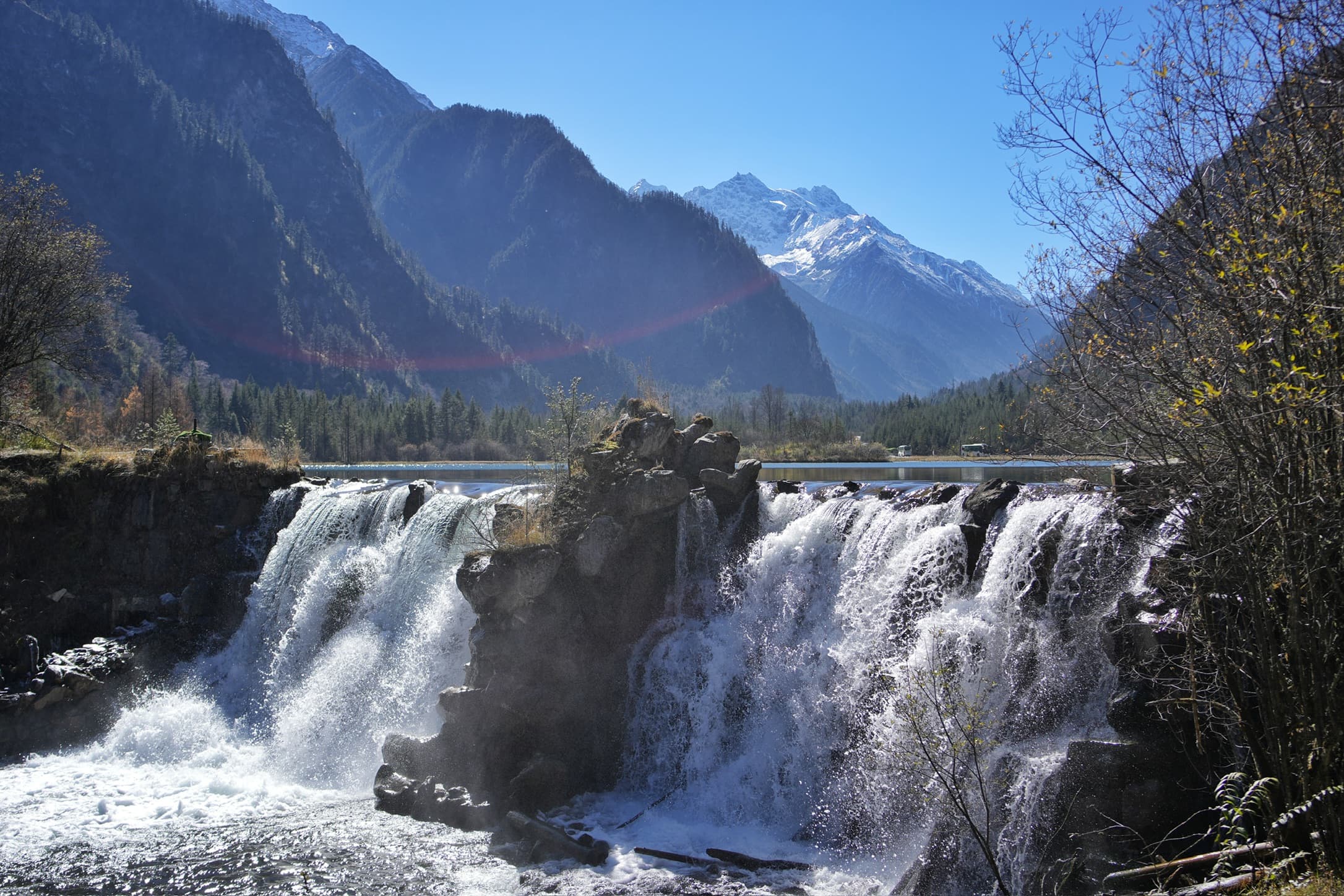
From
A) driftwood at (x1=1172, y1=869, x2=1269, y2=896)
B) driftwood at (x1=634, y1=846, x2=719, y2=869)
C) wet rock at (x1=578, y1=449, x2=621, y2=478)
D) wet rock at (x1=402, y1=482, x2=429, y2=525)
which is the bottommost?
driftwood at (x1=634, y1=846, x2=719, y2=869)

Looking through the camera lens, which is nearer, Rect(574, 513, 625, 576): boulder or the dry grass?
the dry grass

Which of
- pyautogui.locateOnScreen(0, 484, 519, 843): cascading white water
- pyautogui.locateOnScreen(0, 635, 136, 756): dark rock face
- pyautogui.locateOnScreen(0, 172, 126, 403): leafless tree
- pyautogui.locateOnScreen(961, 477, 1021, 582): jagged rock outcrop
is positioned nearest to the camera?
pyautogui.locateOnScreen(961, 477, 1021, 582): jagged rock outcrop

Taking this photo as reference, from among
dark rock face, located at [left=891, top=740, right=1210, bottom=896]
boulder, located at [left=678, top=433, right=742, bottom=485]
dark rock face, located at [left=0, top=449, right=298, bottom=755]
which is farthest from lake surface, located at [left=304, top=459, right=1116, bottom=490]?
dark rock face, located at [left=0, top=449, right=298, bottom=755]

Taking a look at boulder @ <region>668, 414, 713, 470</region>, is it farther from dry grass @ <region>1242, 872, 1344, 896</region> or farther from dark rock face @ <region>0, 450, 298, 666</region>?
dry grass @ <region>1242, 872, 1344, 896</region>

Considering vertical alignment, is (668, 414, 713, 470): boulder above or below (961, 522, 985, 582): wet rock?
above

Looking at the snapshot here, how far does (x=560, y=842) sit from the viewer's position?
14891 mm

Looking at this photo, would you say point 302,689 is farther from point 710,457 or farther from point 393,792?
point 710,457

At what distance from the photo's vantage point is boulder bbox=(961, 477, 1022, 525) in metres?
16.8

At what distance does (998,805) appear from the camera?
1196 centimetres

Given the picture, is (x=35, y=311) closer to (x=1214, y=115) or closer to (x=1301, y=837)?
(x=1214, y=115)

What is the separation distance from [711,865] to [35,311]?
28.1m

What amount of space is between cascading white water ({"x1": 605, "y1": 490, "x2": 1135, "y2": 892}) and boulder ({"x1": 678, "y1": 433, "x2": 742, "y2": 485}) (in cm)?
165

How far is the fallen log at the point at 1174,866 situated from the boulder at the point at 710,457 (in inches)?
530

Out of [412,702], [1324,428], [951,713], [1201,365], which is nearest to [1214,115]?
[1201,365]
